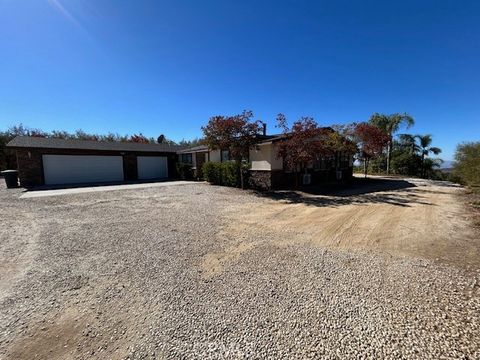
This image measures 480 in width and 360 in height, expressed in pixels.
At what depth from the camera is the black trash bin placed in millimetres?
13703

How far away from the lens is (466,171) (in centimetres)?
870

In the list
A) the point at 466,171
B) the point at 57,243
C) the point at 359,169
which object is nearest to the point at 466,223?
the point at 466,171

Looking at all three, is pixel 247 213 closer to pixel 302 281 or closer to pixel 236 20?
pixel 302 281

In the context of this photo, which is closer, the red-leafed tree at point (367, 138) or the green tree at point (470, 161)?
the green tree at point (470, 161)

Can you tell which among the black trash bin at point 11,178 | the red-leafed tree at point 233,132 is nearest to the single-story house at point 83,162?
the black trash bin at point 11,178

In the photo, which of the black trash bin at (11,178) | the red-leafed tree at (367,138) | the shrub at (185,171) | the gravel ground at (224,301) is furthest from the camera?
the shrub at (185,171)

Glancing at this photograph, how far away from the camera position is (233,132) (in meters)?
11.8

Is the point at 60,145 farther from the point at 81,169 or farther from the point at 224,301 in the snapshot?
the point at 224,301

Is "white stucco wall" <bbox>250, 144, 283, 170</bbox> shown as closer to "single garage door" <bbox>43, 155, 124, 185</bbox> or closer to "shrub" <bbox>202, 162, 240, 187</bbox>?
"shrub" <bbox>202, 162, 240, 187</bbox>

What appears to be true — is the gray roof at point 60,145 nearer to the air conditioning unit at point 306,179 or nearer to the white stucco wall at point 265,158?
the white stucco wall at point 265,158

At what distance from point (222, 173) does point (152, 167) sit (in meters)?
8.75

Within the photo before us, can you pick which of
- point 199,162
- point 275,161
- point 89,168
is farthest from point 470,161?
point 89,168

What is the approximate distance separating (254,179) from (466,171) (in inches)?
359

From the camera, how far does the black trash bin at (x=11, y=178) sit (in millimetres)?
13703
